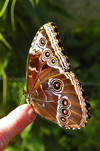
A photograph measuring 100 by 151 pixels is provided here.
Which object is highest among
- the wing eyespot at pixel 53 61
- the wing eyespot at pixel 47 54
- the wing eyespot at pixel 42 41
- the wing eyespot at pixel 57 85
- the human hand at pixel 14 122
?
the wing eyespot at pixel 42 41

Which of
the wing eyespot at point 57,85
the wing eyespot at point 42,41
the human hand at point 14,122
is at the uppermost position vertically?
the wing eyespot at point 42,41

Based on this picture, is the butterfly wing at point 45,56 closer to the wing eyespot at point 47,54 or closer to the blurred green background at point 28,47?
the wing eyespot at point 47,54

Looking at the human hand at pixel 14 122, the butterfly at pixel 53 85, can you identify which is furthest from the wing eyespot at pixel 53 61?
the human hand at pixel 14 122

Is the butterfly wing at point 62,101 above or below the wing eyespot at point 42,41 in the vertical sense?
below

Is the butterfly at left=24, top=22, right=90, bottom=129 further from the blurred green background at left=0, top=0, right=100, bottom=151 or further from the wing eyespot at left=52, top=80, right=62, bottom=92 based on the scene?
the blurred green background at left=0, top=0, right=100, bottom=151

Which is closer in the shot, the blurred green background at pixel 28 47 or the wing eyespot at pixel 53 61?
the wing eyespot at pixel 53 61

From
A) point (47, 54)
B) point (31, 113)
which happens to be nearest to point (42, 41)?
point (47, 54)

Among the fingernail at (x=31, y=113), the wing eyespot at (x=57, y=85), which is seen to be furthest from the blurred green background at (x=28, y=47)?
the wing eyespot at (x=57, y=85)

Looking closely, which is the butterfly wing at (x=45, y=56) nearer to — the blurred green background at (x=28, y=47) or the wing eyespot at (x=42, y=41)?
the wing eyespot at (x=42, y=41)
